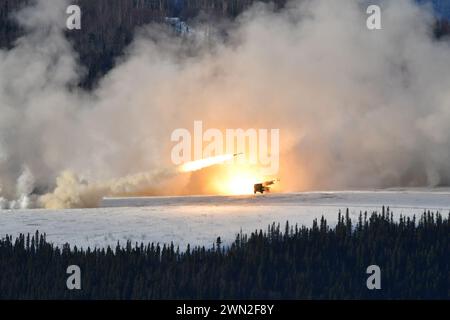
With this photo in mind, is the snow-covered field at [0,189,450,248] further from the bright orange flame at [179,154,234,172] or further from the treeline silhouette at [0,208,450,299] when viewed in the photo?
the bright orange flame at [179,154,234,172]

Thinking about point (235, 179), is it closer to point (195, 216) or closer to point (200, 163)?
point (200, 163)

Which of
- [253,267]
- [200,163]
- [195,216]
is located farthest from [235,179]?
[253,267]

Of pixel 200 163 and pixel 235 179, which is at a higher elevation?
pixel 200 163

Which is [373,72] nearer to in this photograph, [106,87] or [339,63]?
[339,63]

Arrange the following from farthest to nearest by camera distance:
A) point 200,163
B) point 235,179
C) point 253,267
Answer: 1. point 235,179
2. point 200,163
3. point 253,267

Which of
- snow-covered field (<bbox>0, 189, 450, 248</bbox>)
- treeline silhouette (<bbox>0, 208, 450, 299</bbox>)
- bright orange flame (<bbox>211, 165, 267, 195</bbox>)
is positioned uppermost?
bright orange flame (<bbox>211, 165, 267, 195</bbox>)

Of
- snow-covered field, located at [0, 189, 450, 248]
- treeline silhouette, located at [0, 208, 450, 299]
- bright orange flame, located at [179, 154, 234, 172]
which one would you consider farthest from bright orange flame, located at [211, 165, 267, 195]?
treeline silhouette, located at [0, 208, 450, 299]

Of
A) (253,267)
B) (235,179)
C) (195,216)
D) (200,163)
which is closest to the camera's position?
(253,267)

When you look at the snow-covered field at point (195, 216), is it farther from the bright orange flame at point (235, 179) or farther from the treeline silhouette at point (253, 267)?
the bright orange flame at point (235, 179)
